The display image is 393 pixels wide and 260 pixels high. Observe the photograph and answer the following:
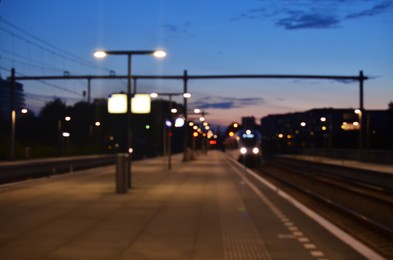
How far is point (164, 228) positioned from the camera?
14.2m

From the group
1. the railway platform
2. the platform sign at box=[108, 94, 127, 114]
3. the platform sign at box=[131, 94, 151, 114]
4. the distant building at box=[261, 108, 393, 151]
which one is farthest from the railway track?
the distant building at box=[261, 108, 393, 151]

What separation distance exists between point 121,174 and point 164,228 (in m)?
9.32

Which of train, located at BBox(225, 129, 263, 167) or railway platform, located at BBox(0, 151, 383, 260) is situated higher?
train, located at BBox(225, 129, 263, 167)

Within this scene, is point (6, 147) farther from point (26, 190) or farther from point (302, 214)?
point (302, 214)

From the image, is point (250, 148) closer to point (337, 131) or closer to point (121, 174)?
point (121, 174)

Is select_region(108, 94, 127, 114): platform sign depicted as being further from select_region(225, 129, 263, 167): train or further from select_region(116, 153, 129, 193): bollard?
select_region(225, 129, 263, 167): train

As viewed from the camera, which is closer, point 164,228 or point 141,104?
point 164,228

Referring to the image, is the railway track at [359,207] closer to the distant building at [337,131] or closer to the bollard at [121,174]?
the bollard at [121,174]

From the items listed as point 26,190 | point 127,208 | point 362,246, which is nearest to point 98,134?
point 26,190

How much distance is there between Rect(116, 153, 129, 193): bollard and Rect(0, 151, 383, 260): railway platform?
30 cm

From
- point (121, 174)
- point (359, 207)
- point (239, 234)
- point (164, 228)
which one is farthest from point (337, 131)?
point (239, 234)

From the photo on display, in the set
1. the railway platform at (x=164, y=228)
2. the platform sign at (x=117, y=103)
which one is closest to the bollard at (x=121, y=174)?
the railway platform at (x=164, y=228)

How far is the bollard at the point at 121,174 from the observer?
23328 millimetres

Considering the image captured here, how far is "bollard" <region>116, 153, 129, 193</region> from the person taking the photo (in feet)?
76.5
